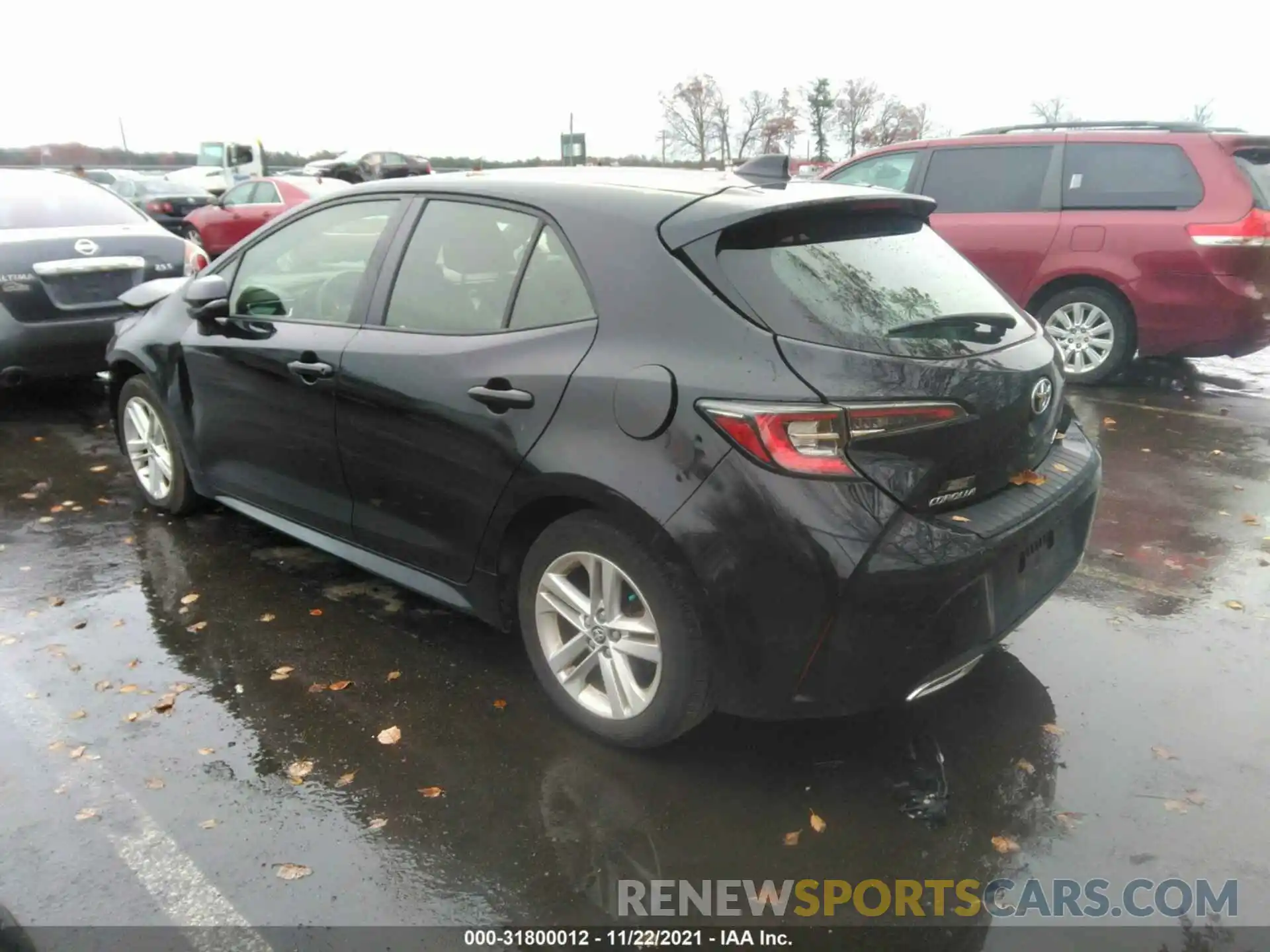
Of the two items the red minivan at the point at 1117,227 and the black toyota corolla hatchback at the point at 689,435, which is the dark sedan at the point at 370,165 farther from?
the black toyota corolla hatchback at the point at 689,435

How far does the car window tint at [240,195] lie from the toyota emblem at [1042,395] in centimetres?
1649

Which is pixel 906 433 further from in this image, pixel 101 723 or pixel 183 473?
pixel 183 473

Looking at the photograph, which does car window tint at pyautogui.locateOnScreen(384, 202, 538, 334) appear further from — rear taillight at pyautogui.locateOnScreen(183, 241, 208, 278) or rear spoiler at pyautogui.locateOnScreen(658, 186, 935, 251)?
rear taillight at pyautogui.locateOnScreen(183, 241, 208, 278)

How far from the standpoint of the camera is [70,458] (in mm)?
6016

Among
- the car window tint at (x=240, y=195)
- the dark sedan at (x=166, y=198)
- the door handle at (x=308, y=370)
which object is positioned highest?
the door handle at (x=308, y=370)

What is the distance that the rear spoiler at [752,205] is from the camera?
2771mm

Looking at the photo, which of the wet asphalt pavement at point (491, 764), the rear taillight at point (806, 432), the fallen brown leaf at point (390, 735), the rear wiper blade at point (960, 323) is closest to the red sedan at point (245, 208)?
the wet asphalt pavement at point (491, 764)

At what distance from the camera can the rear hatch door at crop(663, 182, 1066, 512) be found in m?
2.51

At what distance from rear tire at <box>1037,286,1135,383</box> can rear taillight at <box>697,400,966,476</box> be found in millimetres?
5734

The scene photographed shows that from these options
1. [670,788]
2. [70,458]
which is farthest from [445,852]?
[70,458]

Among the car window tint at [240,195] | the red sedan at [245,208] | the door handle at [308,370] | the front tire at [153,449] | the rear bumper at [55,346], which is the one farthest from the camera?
the car window tint at [240,195]

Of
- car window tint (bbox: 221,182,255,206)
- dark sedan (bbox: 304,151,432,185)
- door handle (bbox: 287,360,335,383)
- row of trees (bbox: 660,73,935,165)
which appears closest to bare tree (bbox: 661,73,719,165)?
row of trees (bbox: 660,73,935,165)

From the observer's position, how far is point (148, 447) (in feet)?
16.2

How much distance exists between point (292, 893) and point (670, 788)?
1.06 metres
